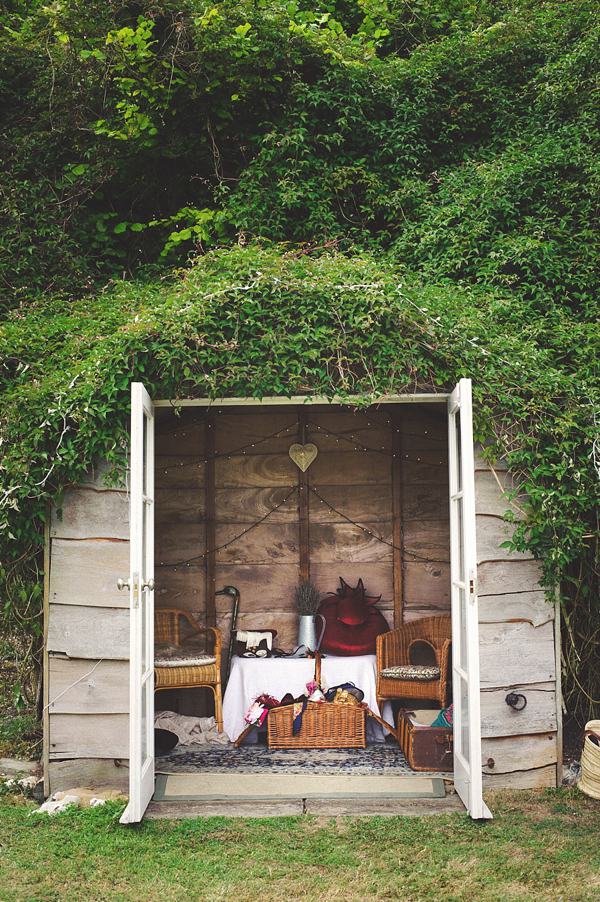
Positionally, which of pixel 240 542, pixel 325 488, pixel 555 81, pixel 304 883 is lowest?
pixel 304 883

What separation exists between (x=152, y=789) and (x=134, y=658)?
101 cm

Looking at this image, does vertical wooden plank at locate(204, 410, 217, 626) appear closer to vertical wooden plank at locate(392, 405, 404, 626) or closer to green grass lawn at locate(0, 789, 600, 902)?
vertical wooden plank at locate(392, 405, 404, 626)

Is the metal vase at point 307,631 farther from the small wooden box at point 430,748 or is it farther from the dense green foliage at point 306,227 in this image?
the dense green foliage at point 306,227

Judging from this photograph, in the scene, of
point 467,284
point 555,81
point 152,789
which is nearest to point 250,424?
point 467,284

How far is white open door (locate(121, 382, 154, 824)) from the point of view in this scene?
3.61 metres

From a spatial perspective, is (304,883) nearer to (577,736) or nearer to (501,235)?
(577,736)

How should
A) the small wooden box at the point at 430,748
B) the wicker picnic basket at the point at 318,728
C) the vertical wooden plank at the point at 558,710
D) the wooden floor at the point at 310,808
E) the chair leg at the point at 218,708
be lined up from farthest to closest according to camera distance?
the chair leg at the point at 218,708 < the wicker picnic basket at the point at 318,728 < the small wooden box at the point at 430,748 < the vertical wooden plank at the point at 558,710 < the wooden floor at the point at 310,808

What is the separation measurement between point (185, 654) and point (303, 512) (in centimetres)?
139

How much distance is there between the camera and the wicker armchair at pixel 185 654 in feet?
16.7

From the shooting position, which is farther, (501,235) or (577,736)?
(501,235)

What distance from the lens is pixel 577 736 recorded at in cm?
477

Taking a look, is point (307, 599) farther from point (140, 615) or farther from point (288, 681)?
point (140, 615)

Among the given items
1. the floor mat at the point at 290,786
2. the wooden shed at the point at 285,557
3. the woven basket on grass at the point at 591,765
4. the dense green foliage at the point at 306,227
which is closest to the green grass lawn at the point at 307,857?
the woven basket on grass at the point at 591,765

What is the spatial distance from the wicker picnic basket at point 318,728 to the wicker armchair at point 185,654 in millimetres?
490
